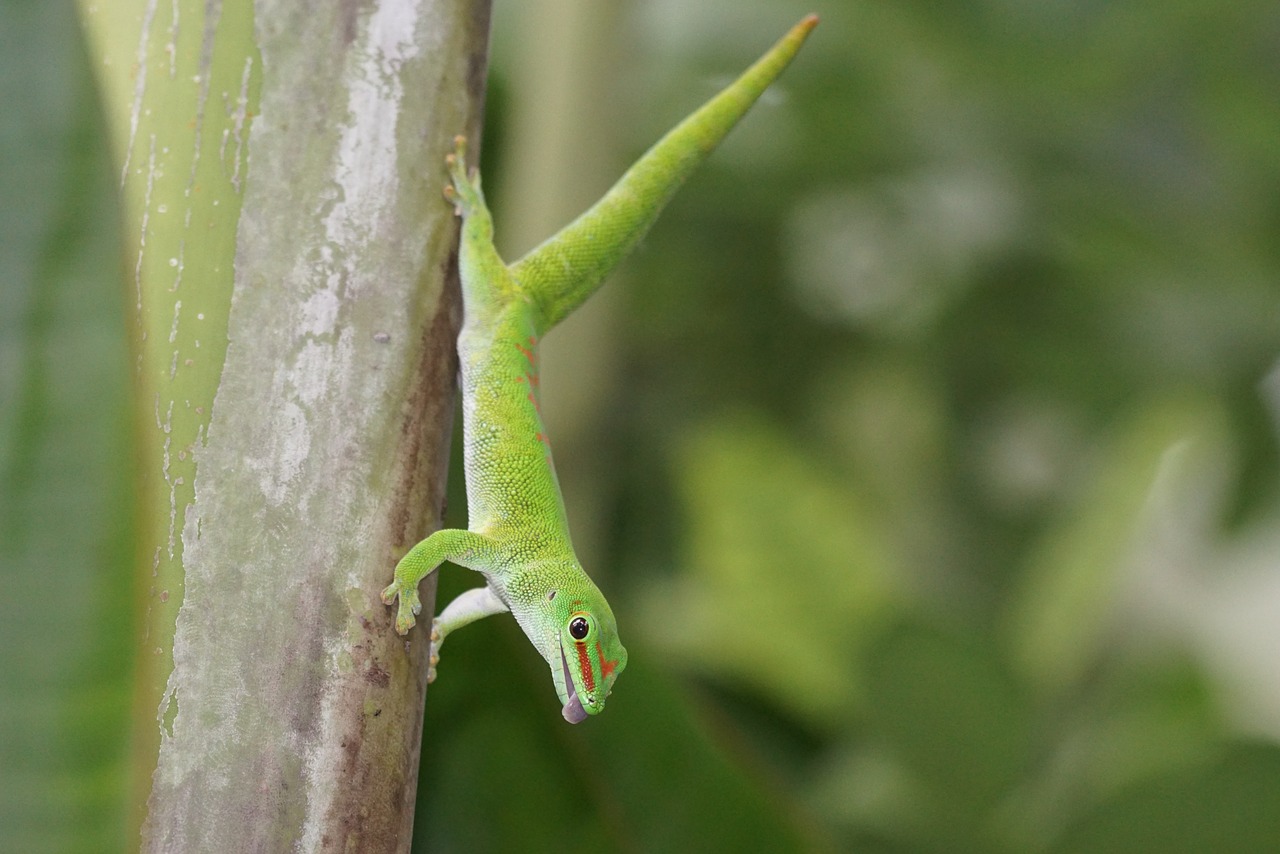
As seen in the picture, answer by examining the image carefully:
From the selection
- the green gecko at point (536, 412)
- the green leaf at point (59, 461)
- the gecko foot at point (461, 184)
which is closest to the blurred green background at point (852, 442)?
the green leaf at point (59, 461)

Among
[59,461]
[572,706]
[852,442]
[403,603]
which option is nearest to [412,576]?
[403,603]

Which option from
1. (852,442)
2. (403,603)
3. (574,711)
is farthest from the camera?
(852,442)

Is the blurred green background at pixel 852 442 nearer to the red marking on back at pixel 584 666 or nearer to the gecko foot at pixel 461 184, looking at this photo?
the red marking on back at pixel 584 666

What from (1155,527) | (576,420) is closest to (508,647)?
(576,420)

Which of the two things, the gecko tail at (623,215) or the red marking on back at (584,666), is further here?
the gecko tail at (623,215)

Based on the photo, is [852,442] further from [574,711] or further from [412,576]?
[412,576]
